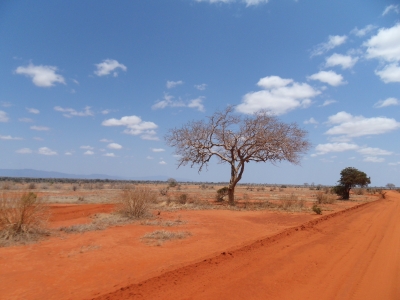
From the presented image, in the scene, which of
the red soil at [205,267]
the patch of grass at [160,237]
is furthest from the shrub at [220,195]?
the patch of grass at [160,237]

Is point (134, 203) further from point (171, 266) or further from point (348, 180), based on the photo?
point (348, 180)

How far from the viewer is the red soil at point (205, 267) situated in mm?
5504

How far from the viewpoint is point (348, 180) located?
3859cm

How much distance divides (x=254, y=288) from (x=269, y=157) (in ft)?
60.7

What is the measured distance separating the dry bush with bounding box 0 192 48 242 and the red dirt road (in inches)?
243

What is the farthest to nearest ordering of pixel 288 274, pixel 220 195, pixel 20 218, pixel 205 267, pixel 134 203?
pixel 220 195
pixel 134 203
pixel 20 218
pixel 205 267
pixel 288 274

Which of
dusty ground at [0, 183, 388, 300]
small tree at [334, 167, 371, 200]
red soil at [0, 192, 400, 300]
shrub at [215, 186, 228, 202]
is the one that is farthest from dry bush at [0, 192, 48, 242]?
small tree at [334, 167, 371, 200]

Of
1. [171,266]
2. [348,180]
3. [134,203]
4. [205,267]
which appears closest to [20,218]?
[134,203]

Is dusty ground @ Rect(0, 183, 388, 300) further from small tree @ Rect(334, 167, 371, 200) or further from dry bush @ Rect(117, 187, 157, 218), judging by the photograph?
small tree @ Rect(334, 167, 371, 200)

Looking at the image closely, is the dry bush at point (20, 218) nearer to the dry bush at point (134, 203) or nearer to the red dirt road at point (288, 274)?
the dry bush at point (134, 203)

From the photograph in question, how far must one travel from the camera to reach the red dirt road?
543cm

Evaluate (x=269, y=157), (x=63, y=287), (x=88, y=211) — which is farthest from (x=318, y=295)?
(x=269, y=157)

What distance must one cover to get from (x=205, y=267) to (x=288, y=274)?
1.90 meters

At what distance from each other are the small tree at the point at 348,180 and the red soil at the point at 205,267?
30.9 metres
